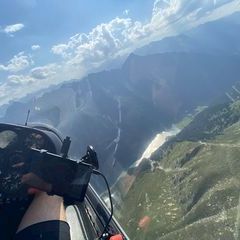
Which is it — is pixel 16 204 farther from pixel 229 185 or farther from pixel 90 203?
pixel 229 185

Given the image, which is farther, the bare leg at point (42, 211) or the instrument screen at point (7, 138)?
the instrument screen at point (7, 138)

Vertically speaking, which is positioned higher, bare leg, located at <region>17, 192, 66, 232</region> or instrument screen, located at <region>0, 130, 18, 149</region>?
instrument screen, located at <region>0, 130, 18, 149</region>

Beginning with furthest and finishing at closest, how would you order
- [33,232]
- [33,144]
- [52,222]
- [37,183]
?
1. [33,144]
2. [37,183]
3. [52,222]
4. [33,232]

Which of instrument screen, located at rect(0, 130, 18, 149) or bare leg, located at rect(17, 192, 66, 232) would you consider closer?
bare leg, located at rect(17, 192, 66, 232)

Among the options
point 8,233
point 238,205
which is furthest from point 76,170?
point 238,205

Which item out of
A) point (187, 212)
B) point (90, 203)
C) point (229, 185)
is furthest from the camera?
point (187, 212)

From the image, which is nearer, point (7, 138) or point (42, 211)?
point (42, 211)

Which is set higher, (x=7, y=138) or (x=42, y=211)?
(x=7, y=138)

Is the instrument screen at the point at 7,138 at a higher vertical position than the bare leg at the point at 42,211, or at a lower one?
higher
